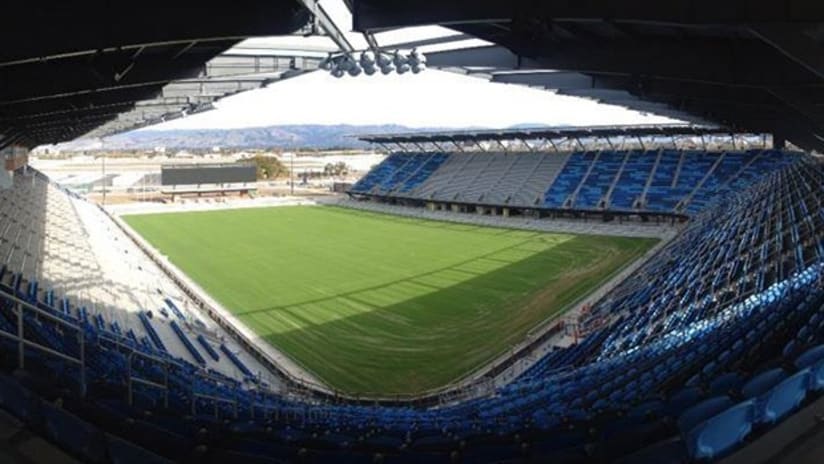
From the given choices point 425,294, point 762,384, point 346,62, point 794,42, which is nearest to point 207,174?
point 425,294

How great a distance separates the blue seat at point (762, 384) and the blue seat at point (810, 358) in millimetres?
183

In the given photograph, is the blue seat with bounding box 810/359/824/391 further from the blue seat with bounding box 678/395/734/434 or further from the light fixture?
the light fixture

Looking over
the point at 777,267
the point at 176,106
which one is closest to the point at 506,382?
the point at 777,267

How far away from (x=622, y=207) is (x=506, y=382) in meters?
33.7

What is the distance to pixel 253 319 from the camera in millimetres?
22688

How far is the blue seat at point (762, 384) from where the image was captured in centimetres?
397

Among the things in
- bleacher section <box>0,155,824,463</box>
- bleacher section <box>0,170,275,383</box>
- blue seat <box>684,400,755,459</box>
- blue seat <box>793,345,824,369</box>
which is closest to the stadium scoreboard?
bleacher section <box>0,170,275,383</box>

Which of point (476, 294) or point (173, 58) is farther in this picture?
point (476, 294)

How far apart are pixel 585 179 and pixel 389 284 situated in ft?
96.0

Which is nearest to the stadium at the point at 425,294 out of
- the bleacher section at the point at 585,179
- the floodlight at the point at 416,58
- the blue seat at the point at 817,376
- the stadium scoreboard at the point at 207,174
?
the blue seat at the point at 817,376

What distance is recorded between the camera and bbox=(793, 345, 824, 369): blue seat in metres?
4.27

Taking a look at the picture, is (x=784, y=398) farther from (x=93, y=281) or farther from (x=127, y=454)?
(x=93, y=281)

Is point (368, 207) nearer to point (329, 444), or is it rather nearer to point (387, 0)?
point (387, 0)

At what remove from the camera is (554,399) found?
8.98 m
